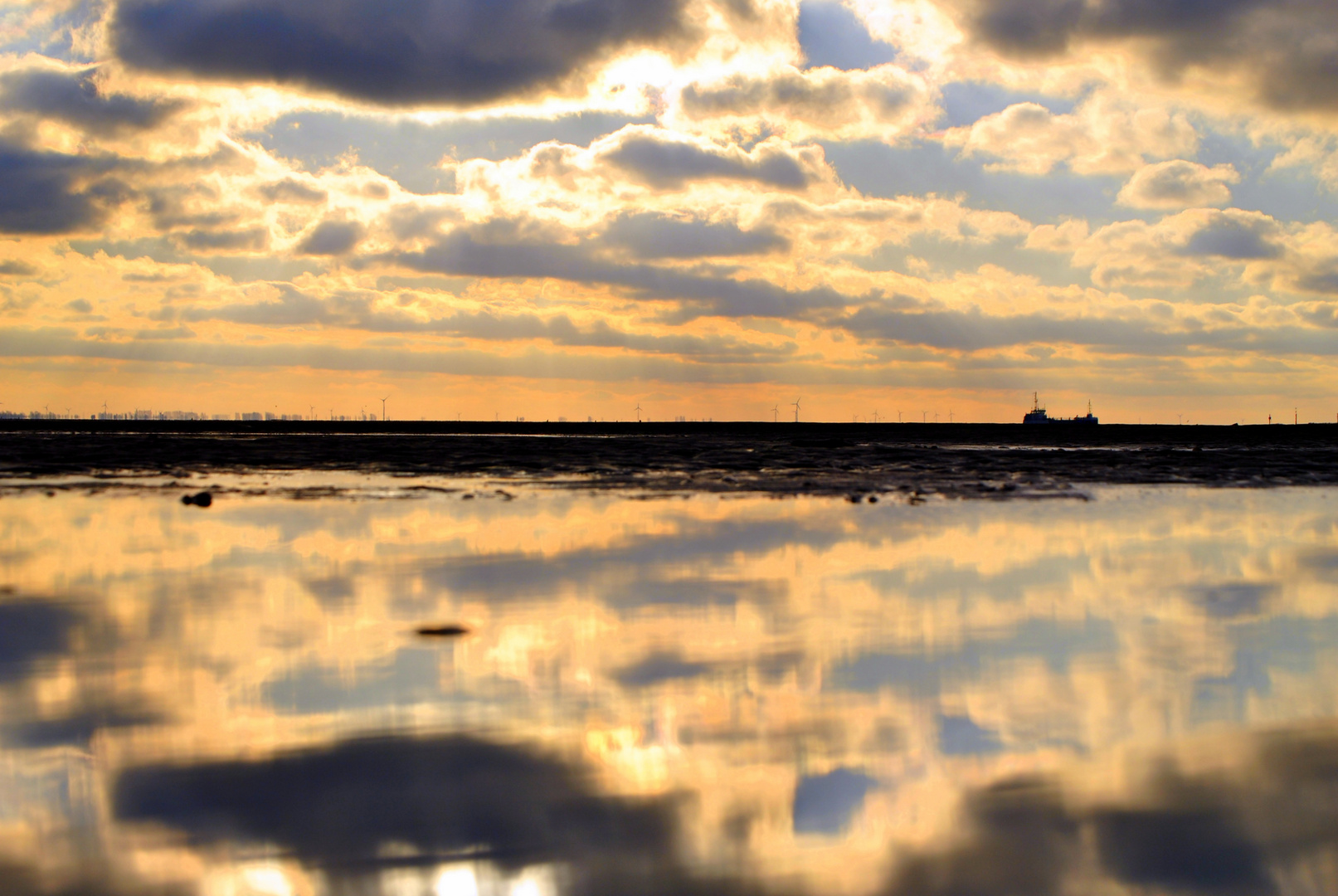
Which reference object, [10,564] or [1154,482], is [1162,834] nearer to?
[10,564]

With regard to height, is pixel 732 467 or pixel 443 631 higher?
pixel 732 467

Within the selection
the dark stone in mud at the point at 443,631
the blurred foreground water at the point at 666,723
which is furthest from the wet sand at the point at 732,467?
the dark stone in mud at the point at 443,631

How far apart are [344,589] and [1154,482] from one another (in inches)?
1482

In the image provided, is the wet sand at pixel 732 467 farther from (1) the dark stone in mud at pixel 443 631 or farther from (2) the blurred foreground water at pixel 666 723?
(1) the dark stone in mud at pixel 443 631

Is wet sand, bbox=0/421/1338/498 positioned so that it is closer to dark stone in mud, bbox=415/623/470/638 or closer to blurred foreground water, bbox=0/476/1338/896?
blurred foreground water, bbox=0/476/1338/896

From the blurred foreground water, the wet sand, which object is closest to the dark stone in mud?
the blurred foreground water

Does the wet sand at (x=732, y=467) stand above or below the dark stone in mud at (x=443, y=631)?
above

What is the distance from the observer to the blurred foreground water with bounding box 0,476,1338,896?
21.3ft

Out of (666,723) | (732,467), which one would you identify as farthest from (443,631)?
(732,467)

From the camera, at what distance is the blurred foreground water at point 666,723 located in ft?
21.3

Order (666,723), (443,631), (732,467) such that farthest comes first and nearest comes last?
(732,467) < (443,631) < (666,723)

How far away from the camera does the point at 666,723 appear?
9234mm

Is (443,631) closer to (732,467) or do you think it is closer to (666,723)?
(666,723)

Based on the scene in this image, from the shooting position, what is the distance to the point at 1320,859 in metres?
6.48
